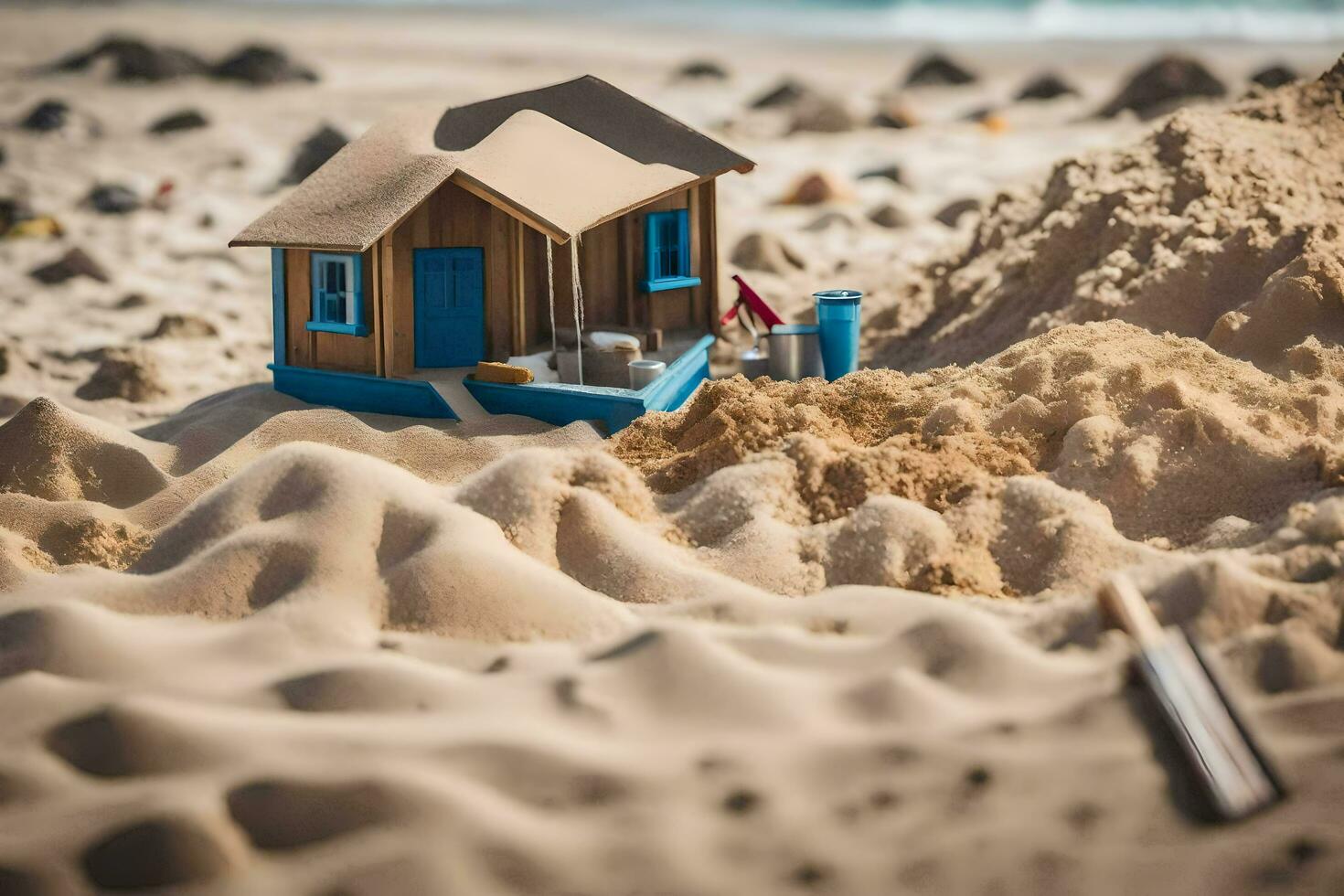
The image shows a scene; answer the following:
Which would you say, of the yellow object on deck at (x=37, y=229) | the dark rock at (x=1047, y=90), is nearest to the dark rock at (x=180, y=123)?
the yellow object on deck at (x=37, y=229)

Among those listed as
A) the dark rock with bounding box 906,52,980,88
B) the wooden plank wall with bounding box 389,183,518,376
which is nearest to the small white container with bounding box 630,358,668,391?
the wooden plank wall with bounding box 389,183,518,376

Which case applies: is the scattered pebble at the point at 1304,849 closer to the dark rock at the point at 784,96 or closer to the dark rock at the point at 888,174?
the dark rock at the point at 888,174

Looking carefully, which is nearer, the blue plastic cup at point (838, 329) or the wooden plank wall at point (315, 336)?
the wooden plank wall at point (315, 336)

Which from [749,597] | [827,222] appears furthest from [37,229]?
[749,597]

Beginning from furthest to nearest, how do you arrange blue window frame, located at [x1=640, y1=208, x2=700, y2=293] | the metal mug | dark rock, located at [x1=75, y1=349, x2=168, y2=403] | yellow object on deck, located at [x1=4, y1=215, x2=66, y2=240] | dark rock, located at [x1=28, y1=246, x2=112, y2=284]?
yellow object on deck, located at [x1=4, y1=215, x2=66, y2=240] → dark rock, located at [x1=28, y1=246, x2=112, y2=284] → dark rock, located at [x1=75, y1=349, x2=168, y2=403] → blue window frame, located at [x1=640, y1=208, x2=700, y2=293] → the metal mug

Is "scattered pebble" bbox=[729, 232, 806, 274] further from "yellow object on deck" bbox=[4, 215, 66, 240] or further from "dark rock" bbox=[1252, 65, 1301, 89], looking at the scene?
"dark rock" bbox=[1252, 65, 1301, 89]

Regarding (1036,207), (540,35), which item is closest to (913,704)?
(1036,207)
